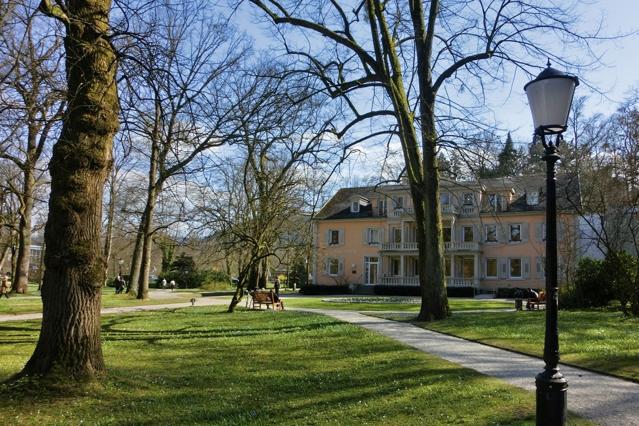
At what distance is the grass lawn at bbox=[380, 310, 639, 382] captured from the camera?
10117 mm

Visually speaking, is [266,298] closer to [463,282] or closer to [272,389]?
[272,389]

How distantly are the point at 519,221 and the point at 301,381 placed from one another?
4194 cm

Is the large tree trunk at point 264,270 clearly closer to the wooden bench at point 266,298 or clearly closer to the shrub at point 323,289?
the shrub at point 323,289

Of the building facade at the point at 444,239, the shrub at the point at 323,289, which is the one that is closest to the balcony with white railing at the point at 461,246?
the building facade at the point at 444,239

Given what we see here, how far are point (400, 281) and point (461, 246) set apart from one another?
6317 millimetres

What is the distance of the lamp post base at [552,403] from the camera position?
18.0 feet

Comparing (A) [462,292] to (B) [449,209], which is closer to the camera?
(A) [462,292]

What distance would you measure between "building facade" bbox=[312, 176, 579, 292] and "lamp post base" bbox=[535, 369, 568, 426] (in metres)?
35.6

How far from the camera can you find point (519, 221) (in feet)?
154

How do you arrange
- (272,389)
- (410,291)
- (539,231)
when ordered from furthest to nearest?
(410,291), (539,231), (272,389)

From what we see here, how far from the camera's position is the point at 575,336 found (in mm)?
13422

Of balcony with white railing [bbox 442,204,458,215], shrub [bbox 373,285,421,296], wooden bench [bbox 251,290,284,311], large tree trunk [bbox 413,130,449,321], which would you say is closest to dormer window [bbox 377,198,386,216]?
balcony with white railing [bbox 442,204,458,215]

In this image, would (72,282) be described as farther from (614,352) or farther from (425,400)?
(614,352)

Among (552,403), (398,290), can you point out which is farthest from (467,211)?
(552,403)
